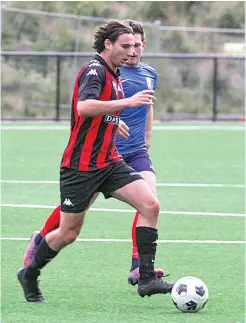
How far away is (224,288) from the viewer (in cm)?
786

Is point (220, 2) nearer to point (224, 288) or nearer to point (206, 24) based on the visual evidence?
point (206, 24)

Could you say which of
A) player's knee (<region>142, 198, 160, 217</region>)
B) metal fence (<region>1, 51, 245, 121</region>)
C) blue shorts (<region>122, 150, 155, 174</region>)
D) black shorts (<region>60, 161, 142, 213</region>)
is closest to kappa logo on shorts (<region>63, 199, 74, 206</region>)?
black shorts (<region>60, 161, 142, 213</region>)

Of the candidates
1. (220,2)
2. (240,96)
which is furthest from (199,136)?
(220,2)

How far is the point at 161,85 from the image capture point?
31047 mm

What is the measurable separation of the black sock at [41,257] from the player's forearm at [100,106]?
1112mm

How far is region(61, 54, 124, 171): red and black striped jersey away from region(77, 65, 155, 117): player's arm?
0.01m

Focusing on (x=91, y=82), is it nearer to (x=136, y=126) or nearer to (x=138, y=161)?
(x=138, y=161)

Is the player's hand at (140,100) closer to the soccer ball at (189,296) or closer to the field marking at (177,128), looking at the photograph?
the soccer ball at (189,296)

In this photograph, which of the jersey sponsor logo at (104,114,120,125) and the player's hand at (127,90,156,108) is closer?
the player's hand at (127,90,156,108)

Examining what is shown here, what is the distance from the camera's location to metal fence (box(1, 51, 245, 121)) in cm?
2806

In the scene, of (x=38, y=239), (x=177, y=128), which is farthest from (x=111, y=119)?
(x=177, y=128)

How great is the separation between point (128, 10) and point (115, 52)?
30.7 m

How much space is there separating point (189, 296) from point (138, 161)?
1.69m

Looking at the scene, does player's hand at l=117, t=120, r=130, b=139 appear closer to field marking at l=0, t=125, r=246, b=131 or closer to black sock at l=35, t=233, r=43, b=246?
black sock at l=35, t=233, r=43, b=246
